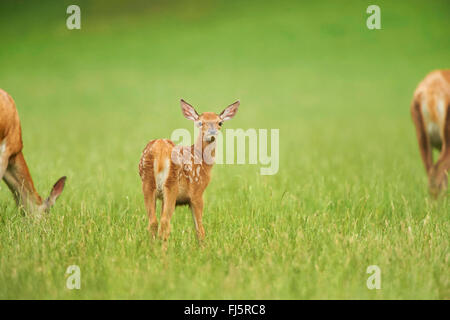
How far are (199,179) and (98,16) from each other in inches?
882

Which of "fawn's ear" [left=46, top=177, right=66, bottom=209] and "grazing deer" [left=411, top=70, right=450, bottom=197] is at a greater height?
"grazing deer" [left=411, top=70, right=450, bottom=197]

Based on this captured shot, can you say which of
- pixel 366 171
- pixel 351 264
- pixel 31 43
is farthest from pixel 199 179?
pixel 31 43

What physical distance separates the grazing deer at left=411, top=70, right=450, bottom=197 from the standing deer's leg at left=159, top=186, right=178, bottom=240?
347 cm

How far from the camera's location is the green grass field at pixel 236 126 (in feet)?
13.7

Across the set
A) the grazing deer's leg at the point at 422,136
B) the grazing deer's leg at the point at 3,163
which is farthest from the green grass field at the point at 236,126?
the grazing deer's leg at the point at 422,136

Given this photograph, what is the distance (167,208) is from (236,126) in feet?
29.6

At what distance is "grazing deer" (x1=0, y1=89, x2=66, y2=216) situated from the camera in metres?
5.62

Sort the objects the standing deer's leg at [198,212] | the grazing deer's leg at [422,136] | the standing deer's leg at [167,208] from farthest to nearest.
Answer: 1. the grazing deer's leg at [422,136]
2. the standing deer's leg at [198,212]
3. the standing deer's leg at [167,208]

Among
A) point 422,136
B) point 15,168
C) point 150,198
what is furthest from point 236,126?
point 150,198

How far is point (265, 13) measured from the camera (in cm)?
2802

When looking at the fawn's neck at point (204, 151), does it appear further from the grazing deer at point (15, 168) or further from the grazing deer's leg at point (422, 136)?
the grazing deer's leg at point (422, 136)

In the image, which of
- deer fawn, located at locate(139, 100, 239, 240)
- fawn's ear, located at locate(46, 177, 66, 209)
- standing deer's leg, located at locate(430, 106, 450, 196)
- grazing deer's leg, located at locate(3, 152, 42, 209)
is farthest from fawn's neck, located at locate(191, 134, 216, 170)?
standing deer's leg, located at locate(430, 106, 450, 196)

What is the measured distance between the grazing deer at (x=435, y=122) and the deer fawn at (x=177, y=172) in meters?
3.03

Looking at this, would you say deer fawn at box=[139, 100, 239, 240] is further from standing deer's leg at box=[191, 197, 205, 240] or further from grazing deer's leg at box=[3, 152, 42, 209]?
grazing deer's leg at box=[3, 152, 42, 209]
